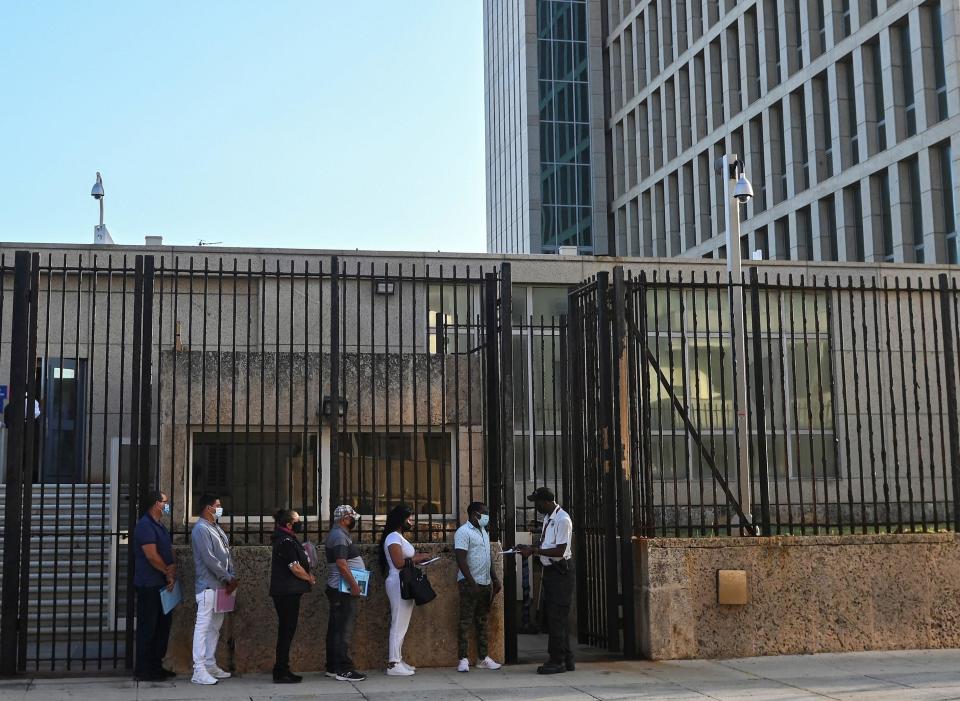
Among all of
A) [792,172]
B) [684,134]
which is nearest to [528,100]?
[684,134]

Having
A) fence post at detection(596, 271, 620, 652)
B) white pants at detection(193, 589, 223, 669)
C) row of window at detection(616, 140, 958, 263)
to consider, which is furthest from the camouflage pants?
row of window at detection(616, 140, 958, 263)

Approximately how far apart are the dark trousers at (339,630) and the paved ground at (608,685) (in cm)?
20

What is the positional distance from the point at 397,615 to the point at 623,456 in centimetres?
270

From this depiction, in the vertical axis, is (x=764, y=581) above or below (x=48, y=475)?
below

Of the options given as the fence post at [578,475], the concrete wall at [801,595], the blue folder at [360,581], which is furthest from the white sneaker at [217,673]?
the concrete wall at [801,595]

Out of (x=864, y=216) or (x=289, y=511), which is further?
(x=864, y=216)

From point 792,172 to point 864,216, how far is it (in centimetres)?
456

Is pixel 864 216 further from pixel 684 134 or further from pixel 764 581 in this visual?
pixel 764 581

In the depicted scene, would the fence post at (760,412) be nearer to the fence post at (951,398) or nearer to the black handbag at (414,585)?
the fence post at (951,398)

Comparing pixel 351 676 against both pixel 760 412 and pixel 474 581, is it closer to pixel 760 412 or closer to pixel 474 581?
pixel 474 581

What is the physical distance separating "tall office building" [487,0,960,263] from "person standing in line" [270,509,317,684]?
25.3 metres

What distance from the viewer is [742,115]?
136 feet

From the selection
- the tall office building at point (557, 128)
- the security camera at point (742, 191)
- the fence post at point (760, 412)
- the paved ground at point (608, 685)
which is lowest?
the paved ground at point (608, 685)

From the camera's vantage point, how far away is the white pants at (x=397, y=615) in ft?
33.8
